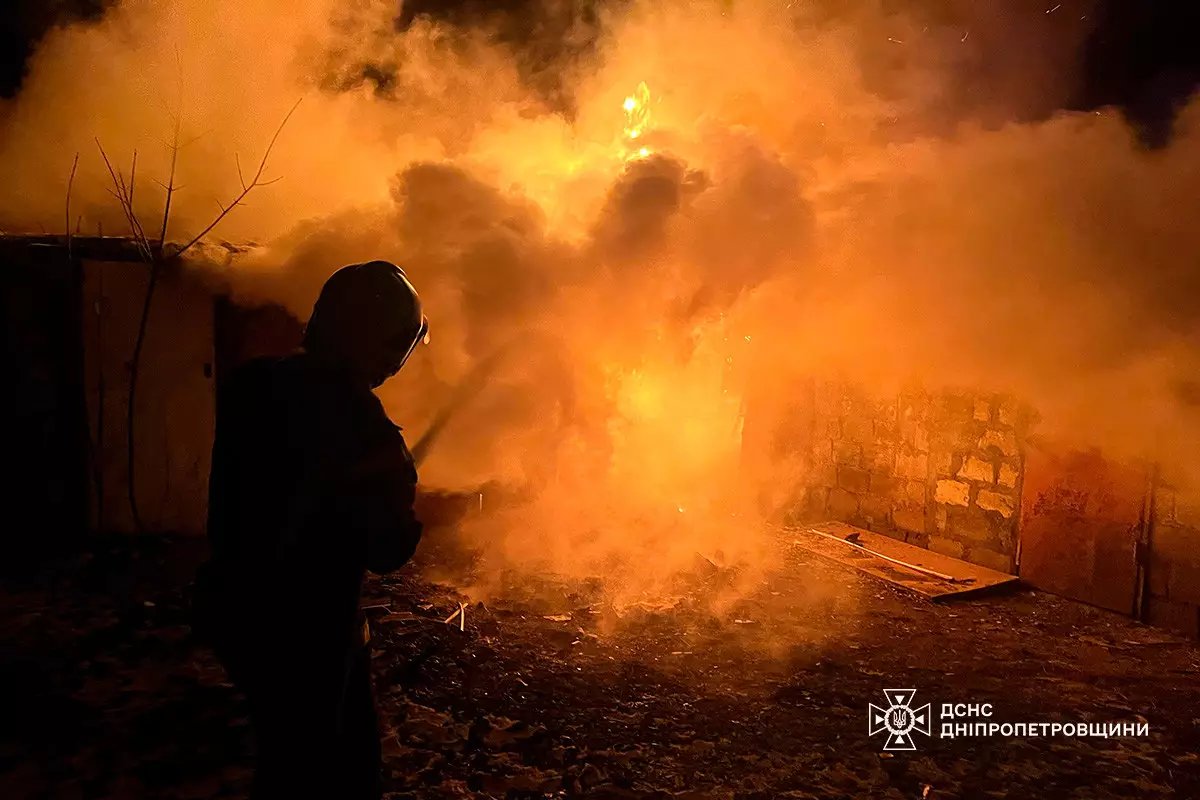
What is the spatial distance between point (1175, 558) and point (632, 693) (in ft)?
16.5

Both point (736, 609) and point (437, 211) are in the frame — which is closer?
point (736, 609)

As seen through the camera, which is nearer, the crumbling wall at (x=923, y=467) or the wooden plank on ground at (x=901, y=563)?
the wooden plank on ground at (x=901, y=563)

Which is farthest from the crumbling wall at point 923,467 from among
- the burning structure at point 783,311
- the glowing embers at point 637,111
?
the glowing embers at point 637,111

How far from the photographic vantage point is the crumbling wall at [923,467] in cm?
770

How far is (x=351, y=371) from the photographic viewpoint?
2463 millimetres

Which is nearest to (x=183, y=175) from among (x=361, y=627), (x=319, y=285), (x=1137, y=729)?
(x=319, y=285)

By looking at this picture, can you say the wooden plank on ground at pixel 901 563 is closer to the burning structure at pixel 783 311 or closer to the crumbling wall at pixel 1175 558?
the burning structure at pixel 783 311

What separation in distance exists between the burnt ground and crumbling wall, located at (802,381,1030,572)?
115 cm

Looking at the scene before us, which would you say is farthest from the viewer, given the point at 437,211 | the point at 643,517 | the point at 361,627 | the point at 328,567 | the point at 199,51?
the point at 199,51

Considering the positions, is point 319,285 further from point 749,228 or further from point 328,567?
point 328,567

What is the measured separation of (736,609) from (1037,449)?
11.5 ft

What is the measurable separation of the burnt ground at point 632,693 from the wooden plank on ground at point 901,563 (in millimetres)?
297

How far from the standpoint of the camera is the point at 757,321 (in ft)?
31.1

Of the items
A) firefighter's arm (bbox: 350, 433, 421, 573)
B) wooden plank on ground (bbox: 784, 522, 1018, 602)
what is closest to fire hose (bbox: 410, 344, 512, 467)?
wooden plank on ground (bbox: 784, 522, 1018, 602)
